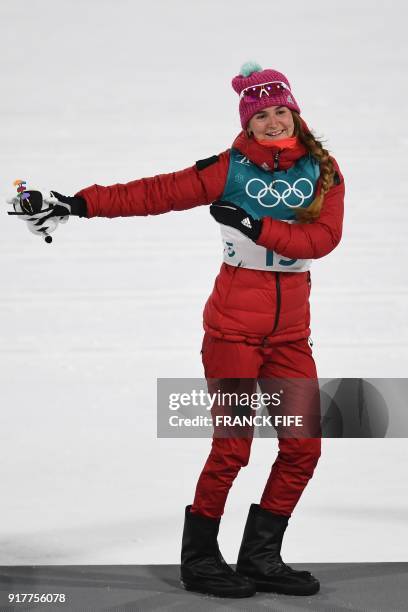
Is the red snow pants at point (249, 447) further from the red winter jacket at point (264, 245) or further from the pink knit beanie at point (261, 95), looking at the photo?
the pink knit beanie at point (261, 95)

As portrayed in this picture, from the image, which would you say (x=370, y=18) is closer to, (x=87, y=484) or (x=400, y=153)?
(x=400, y=153)

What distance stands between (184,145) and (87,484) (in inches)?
63.1

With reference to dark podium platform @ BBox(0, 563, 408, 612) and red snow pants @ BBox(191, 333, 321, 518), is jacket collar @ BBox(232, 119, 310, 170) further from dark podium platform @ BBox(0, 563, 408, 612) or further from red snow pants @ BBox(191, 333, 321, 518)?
dark podium platform @ BBox(0, 563, 408, 612)

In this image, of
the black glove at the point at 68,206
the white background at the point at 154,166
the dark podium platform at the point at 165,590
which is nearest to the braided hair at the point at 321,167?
the black glove at the point at 68,206

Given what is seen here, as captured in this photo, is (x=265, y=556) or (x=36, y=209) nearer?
(x=36, y=209)

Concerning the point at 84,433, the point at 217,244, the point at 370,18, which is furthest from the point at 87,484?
the point at 370,18

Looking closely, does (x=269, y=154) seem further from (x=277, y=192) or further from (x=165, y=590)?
(x=165, y=590)

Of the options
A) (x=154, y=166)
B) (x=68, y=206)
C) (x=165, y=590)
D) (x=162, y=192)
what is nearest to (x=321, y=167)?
(x=162, y=192)

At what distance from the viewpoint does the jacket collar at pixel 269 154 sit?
295 centimetres

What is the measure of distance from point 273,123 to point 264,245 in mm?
308

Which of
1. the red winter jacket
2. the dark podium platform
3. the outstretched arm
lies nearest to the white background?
the dark podium platform

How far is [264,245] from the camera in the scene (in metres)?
2.87

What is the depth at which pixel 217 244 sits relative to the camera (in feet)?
16.4

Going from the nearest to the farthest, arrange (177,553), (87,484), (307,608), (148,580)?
(307,608) → (148,580) → (177,553) → (87,484)
